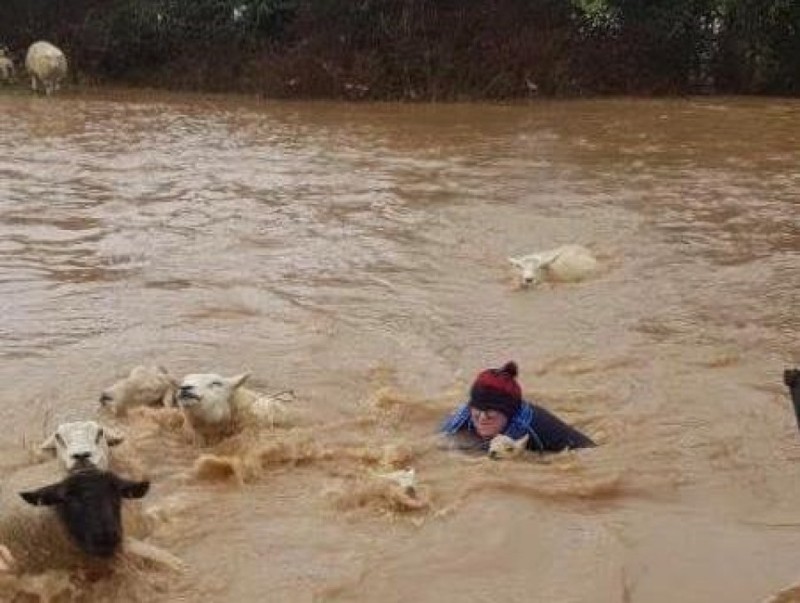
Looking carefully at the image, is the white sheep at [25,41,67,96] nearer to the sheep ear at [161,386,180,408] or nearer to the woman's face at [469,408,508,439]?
the sheep ear at [161,386,180,408]

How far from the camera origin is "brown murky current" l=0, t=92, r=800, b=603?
611 cm

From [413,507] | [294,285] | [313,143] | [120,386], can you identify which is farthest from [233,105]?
[413,507]

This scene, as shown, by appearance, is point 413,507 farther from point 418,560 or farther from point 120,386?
point 120,386

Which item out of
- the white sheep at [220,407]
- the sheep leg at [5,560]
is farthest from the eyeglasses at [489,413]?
the sheep leg at [5,560]

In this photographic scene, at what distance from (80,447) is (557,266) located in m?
6.70

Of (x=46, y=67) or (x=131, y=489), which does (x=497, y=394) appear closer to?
(x=131, y=489)

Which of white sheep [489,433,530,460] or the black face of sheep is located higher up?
the black face of sheep

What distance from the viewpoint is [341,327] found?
1055cm

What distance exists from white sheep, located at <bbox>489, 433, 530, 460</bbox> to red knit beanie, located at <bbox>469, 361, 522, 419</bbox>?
0.63ft

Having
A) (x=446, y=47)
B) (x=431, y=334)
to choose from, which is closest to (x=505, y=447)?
(x=431, y=334)

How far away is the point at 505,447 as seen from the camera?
24.3 feet

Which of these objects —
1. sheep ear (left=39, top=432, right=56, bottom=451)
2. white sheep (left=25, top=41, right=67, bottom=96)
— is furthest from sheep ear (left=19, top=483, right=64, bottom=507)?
white sheep (left=25, top=41, right=67, bottom=96)

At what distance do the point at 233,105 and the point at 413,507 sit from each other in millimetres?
20416

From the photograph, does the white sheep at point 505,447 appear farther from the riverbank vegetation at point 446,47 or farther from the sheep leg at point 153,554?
the riverbank vegetation at point 446,47
